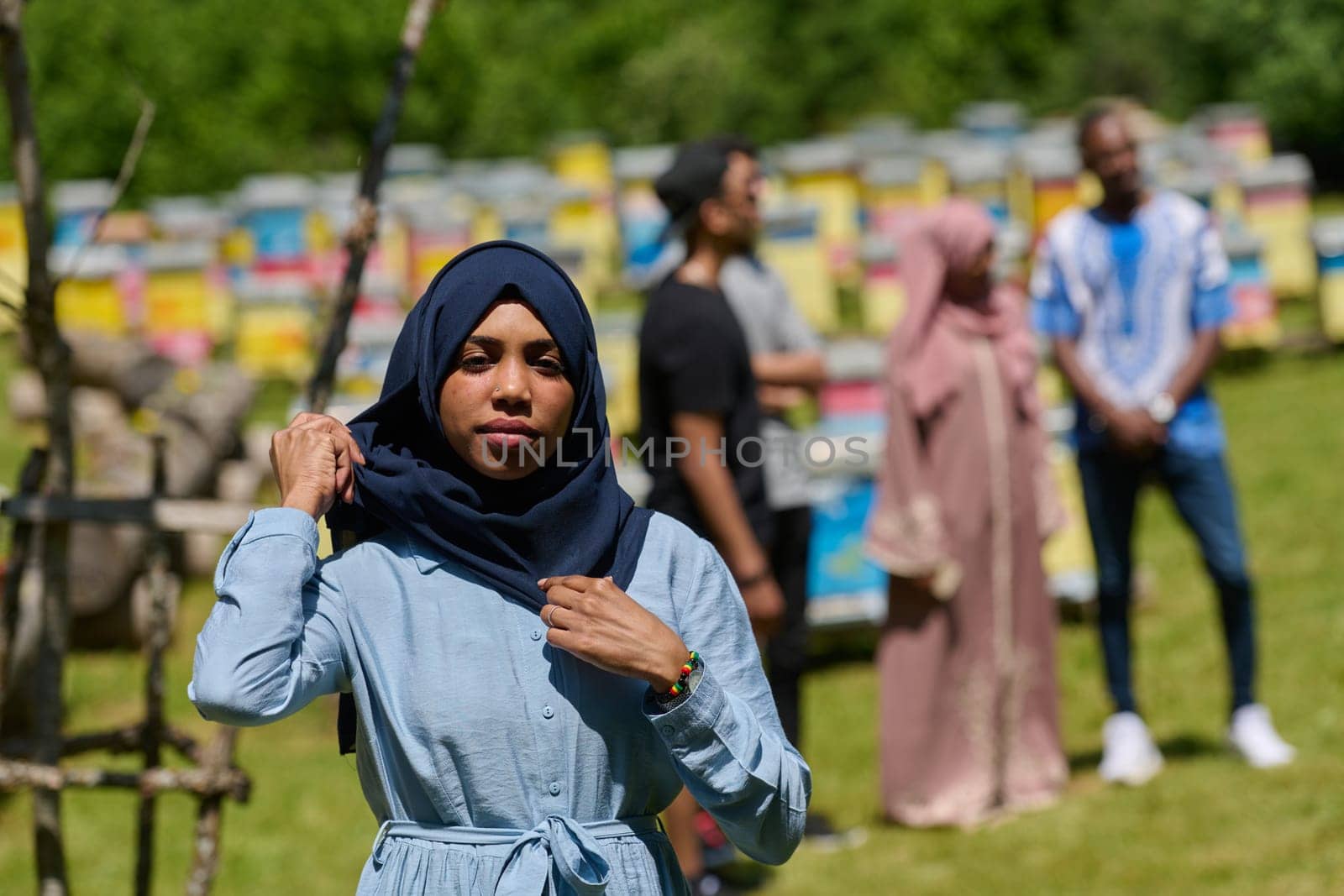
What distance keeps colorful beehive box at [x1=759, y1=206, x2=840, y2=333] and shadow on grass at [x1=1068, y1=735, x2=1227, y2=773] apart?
22.6ft

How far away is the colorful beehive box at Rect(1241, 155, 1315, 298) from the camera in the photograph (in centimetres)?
1270

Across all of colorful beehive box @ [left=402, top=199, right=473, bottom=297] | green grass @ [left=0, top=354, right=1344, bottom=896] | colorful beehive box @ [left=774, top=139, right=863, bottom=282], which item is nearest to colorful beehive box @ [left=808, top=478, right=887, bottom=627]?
green grass @ [left=0, top=354, right=1344, bottom=896]

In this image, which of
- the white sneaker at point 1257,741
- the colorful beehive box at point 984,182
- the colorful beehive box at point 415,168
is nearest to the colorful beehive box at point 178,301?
the colorful beehive box at point 415,168

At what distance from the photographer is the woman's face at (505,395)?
207 cm

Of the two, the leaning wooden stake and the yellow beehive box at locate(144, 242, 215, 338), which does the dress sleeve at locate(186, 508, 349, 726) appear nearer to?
the leaning wooden stake

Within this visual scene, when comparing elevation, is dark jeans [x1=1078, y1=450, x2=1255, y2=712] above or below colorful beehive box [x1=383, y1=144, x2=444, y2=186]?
below

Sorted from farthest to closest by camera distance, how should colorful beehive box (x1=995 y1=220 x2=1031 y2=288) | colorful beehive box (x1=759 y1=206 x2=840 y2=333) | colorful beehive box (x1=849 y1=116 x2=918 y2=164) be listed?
1. colorful beehive box (x1=849 y1=116 x2=918 y2=164)
2. colorful beehive box (x1=759 y1=206 x2=840 y2=333)
3. colorful beehive box (x1=995 y1=220 x2=1031 y2=288)

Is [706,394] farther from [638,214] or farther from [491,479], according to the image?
[638,214]

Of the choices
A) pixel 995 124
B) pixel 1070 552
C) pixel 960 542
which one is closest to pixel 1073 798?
pixel 960 542

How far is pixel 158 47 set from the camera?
71.0 feet

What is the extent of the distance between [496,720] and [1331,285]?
34.5 ft

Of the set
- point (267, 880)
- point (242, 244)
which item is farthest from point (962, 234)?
point (242, 244)

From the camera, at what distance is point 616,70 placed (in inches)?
960

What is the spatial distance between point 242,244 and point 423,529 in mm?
13946
